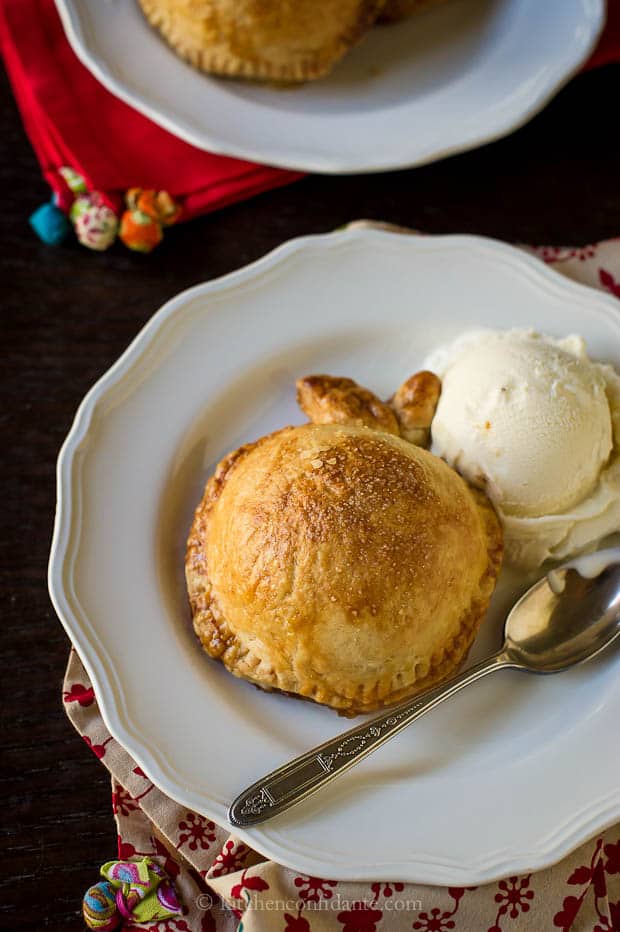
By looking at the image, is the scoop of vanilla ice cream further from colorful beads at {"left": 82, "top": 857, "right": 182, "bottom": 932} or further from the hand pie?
colorful beads at {"left": 82, "top": 857, "right": 182, "bottom": 932}

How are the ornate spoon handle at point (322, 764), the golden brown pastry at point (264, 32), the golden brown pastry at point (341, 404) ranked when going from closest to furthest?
the ornate spoon handle at point (322, 764), the golden brown pastry at point (341, 404), the golden brown pastry at point (264, 32)

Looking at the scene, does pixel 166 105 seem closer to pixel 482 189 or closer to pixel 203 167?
pixel 203 167

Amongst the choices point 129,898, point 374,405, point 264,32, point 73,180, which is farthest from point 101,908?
point 264,32

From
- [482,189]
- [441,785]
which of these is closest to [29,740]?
[441,785]

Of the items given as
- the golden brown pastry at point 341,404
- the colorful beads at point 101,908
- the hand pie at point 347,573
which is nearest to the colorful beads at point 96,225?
the golden brown pastry at point 341,404

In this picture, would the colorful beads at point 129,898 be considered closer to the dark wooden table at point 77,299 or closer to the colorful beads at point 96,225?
the dark wooden table at point 77,299

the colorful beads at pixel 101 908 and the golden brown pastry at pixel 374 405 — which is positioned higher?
the golden brown pastry at pixel 374 405
